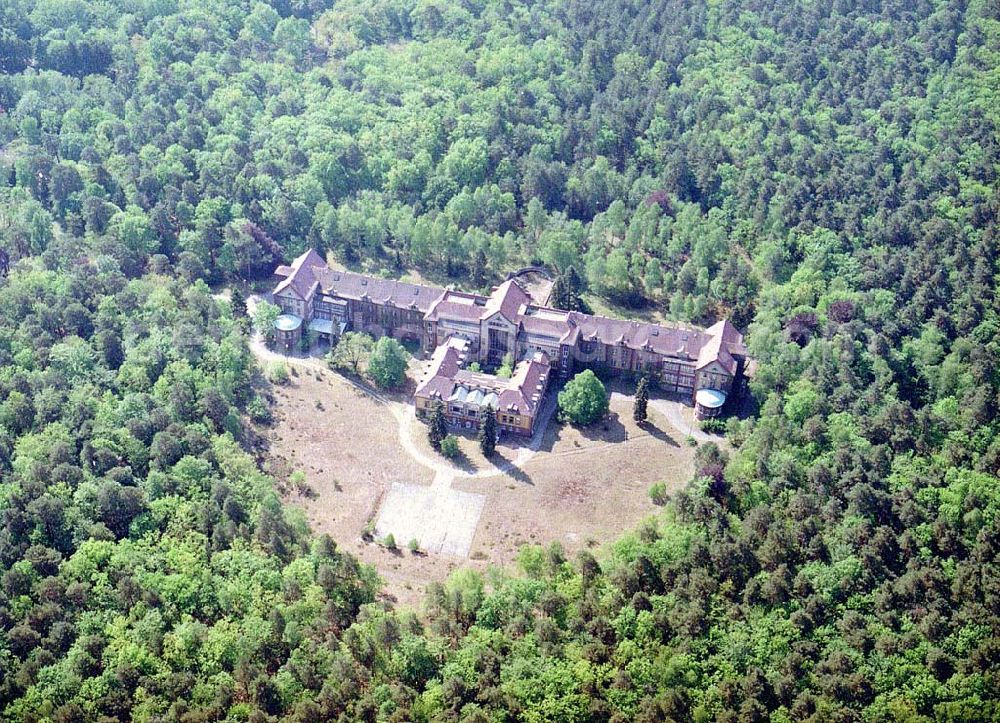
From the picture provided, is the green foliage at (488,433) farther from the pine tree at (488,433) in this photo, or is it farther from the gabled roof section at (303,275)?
the gabled roof section at (303,275)

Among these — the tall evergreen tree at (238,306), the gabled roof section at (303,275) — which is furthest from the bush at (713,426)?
the tall evergreen tree at (238,306)

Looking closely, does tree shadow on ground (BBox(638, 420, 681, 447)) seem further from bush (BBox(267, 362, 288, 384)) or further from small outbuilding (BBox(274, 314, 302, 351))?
small outbuilding (BBox(274, 314, 302, 351))

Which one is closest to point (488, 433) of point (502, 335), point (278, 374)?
point (502, 335)

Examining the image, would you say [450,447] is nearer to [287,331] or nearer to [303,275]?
[287,331]

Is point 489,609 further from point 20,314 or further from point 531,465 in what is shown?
point 20,314

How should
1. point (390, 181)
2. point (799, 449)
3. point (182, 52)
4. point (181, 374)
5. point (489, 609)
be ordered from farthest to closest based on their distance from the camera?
1. point (182, 52)
2. point (390, 181)
3. point (181, 374)
4. point (799, 449)
5. point (489, 609)

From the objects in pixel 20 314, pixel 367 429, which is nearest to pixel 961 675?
pixel 367 429
